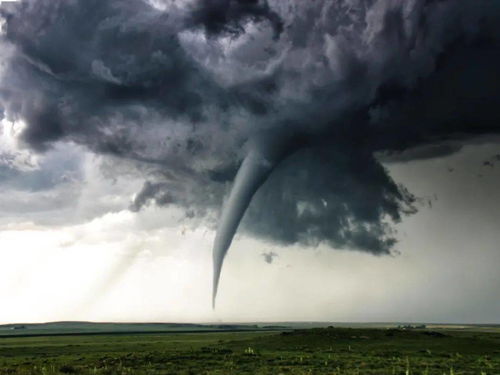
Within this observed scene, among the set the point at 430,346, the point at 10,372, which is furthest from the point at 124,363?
the point at 430,346

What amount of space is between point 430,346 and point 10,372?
58.0 metres

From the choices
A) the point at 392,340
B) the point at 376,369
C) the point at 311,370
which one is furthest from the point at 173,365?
the point at 392,340

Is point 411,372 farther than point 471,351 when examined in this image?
No

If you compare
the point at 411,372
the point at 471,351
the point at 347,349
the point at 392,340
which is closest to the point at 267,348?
the point at 347,349

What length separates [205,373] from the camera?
47.4m

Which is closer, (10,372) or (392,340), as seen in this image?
(10,372)

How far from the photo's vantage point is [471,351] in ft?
229

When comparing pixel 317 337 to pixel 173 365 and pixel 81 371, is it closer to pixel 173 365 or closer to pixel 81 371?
pixel 173 365

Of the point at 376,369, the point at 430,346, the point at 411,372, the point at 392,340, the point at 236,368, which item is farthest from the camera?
the point at 392,340

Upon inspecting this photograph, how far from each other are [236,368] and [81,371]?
53.1 ft

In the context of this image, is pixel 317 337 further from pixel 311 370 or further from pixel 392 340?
pixel 311 370

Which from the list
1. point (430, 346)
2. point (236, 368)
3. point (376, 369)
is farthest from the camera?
point (430, 346)

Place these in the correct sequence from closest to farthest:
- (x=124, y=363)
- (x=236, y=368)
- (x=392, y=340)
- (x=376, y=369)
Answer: (x=376, y=369) → (x=236, y=368) → (x=124, y=363) → (x=392, y=340)

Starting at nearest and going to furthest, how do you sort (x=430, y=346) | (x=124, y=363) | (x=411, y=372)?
1. (x=411, y=372)
2. (x=124, y=363)
3. (x=430, y=346)
